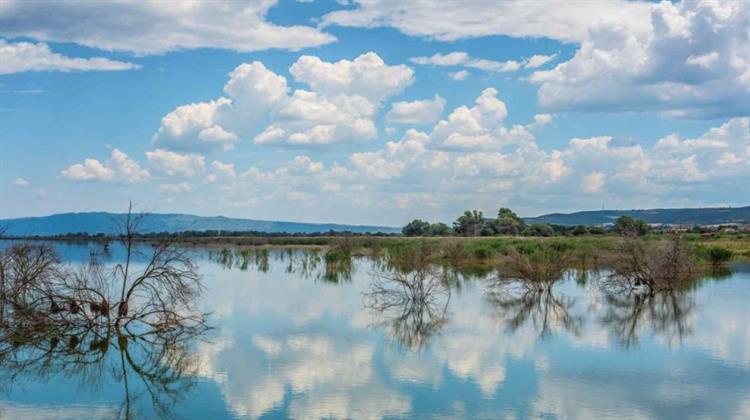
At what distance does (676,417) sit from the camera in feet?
43.4

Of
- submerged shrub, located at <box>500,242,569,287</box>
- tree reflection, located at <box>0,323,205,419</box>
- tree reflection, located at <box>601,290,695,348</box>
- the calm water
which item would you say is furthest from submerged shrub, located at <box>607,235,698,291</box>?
tree reflection, located at <box>0,323,205,419</box>

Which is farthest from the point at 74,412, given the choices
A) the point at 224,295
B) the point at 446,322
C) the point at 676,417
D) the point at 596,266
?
the point at 596,266

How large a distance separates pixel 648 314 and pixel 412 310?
801 cm

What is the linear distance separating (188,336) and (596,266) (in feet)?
90.1

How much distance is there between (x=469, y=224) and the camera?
331ft

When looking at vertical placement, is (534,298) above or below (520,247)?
below

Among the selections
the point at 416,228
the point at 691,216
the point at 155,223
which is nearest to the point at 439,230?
the point at 416,228

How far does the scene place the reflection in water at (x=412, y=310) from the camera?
21.8 m

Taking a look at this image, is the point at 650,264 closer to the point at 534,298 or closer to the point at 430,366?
the point at 534,298

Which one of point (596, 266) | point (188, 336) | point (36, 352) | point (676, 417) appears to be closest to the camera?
point (676, 417)

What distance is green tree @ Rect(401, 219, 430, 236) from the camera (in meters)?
106

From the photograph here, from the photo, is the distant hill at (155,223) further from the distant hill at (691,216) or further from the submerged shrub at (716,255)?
the submerged shrub at (716,255)

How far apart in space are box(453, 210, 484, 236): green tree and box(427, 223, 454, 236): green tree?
1.07m

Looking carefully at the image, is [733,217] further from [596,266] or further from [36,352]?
[36,352]
